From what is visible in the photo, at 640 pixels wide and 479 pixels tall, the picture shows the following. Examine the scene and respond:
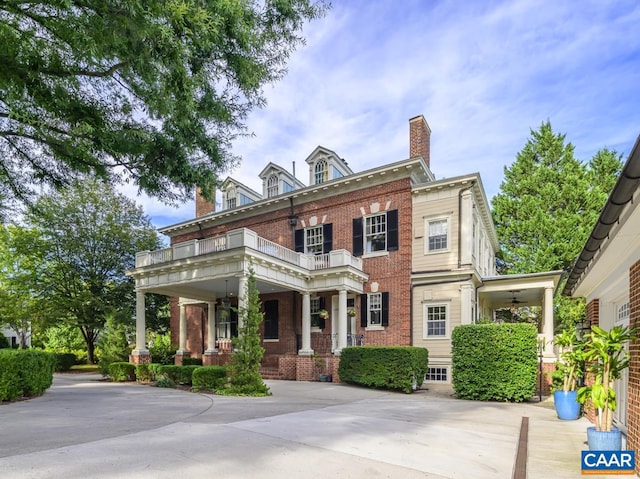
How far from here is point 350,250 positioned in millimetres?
18875

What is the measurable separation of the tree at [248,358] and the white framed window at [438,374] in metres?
7.16

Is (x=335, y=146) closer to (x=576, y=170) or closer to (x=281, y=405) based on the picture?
(x=281, y=405)

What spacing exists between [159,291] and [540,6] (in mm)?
18132

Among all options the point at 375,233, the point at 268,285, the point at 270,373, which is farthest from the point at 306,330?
the point at 375,233

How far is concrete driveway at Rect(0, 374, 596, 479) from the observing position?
4.91 meters

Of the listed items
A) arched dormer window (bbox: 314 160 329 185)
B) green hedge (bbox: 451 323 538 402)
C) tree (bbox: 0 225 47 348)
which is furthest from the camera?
tree (bbox: 0 225 47 348)

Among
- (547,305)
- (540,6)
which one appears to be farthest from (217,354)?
(540,6)

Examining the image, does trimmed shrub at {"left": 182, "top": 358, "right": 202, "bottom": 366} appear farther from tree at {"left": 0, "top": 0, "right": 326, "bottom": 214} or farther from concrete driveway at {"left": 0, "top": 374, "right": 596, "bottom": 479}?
tree at {"left": 0, "top": 0, "right": 326, "bottom": 214}

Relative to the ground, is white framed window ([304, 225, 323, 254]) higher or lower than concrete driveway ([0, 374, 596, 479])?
higher

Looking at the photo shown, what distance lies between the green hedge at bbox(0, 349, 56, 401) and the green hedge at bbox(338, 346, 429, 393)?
9.55 meters

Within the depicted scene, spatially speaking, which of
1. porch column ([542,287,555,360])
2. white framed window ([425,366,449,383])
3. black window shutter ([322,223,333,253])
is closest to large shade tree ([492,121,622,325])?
porch column ([542,287,555,360])

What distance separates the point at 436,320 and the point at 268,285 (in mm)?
7131

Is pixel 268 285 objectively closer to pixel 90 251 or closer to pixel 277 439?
pixel 277 439

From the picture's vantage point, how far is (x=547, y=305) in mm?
15766
